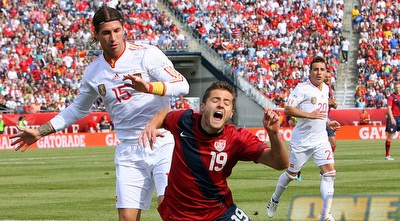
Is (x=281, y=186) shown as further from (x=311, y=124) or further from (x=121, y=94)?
(x=121, y=94)

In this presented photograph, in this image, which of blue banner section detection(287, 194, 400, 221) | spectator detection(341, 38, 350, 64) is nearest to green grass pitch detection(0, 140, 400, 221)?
blue banner section detection(287, 194, 400, 221)

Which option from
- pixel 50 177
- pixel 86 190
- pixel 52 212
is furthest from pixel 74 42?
pixel 52 212

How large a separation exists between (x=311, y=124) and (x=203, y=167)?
23.4 ft

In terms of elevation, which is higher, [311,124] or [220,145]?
[220,145]

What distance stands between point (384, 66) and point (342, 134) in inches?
254

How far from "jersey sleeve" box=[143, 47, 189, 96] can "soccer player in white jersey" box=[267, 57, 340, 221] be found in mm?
5218

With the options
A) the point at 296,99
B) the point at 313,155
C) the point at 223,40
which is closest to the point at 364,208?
the point at 313,155

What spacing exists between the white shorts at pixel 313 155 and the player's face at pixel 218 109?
6.70 metres

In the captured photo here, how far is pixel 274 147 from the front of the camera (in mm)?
6535

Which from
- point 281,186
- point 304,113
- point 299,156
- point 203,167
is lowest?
point 281,186

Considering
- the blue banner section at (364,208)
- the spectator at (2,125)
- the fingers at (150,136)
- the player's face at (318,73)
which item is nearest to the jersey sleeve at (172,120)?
the fingers at (150,136)

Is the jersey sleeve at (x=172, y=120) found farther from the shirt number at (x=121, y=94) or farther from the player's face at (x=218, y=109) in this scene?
the shirt number at (x=121, y=94)

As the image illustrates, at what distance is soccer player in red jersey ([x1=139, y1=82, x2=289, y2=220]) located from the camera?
6957 millimetres

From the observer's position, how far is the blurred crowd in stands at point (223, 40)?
142ft
